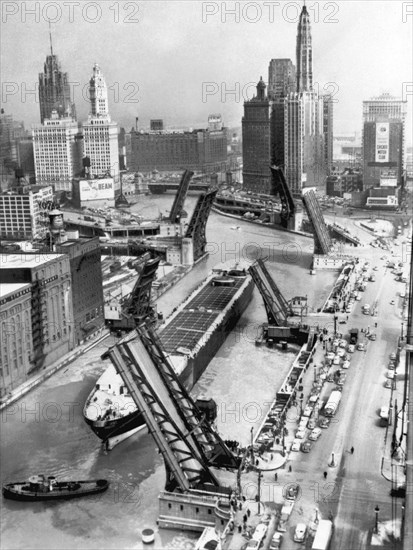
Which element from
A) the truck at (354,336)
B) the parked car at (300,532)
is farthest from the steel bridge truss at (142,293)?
the parked car at (300,532)

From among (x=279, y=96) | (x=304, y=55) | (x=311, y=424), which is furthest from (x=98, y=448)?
(x=279, y=96)

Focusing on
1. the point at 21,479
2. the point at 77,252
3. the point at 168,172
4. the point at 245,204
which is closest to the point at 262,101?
the point at 245,204

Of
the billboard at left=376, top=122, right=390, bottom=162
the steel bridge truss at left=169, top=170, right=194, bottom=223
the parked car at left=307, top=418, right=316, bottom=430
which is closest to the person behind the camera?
the parked car at left=307, top=418, right=316, bottom=430

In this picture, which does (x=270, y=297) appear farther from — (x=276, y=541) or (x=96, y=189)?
(x=96, y=189)

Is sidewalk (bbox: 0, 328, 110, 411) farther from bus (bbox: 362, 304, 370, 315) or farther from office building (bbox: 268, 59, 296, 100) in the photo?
office building (bbox: 268, 59, 296, 100)

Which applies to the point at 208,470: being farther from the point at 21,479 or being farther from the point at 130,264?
the point at 130,264

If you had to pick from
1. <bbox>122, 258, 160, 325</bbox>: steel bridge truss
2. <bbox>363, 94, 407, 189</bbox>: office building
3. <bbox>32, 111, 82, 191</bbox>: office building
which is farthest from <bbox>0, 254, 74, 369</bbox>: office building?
<bbox>32, 111, 82, 191</bbox>: office building

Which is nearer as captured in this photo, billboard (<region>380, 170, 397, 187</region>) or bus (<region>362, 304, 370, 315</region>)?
bus (<region>362, 304, 370, 315</region>)
